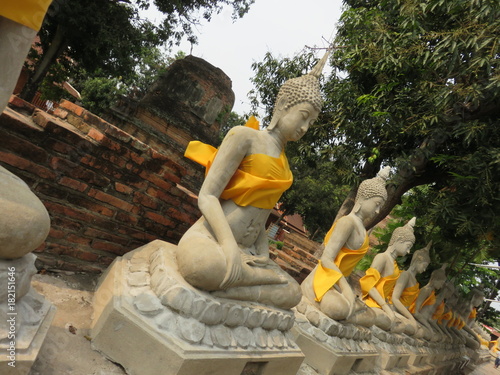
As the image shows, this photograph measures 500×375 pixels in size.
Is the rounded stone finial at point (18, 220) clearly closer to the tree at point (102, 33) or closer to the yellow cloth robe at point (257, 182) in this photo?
the yellow cloth robe at point (257, 182)

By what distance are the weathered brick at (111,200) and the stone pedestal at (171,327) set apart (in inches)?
29.6

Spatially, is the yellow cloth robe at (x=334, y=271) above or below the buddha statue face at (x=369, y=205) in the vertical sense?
below

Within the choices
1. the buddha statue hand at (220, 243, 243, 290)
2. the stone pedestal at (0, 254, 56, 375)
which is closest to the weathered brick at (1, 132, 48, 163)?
the stone pedestal at (0, 254, 56, 375)

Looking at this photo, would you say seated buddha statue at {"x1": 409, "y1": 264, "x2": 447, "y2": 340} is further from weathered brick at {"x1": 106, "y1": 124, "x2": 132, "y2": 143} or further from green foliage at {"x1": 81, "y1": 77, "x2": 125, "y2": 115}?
green foliage at {"x1": 81, "y1": 77, "x2": 125, "y2": 115}

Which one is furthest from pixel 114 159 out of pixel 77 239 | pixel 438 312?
pixel 438 312

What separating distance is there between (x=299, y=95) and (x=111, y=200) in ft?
5.88

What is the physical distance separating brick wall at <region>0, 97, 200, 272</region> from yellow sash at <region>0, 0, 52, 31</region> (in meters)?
1.30

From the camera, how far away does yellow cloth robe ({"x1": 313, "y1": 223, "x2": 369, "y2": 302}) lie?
3785 millimetres

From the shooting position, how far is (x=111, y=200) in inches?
123

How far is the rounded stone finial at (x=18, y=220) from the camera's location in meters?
1.37

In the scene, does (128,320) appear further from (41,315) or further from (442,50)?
(442,50)

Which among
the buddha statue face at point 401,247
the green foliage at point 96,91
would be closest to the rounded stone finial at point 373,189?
the buddha statue face at point 401,247

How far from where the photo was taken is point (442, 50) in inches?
218

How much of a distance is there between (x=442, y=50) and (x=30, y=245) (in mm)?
6026
